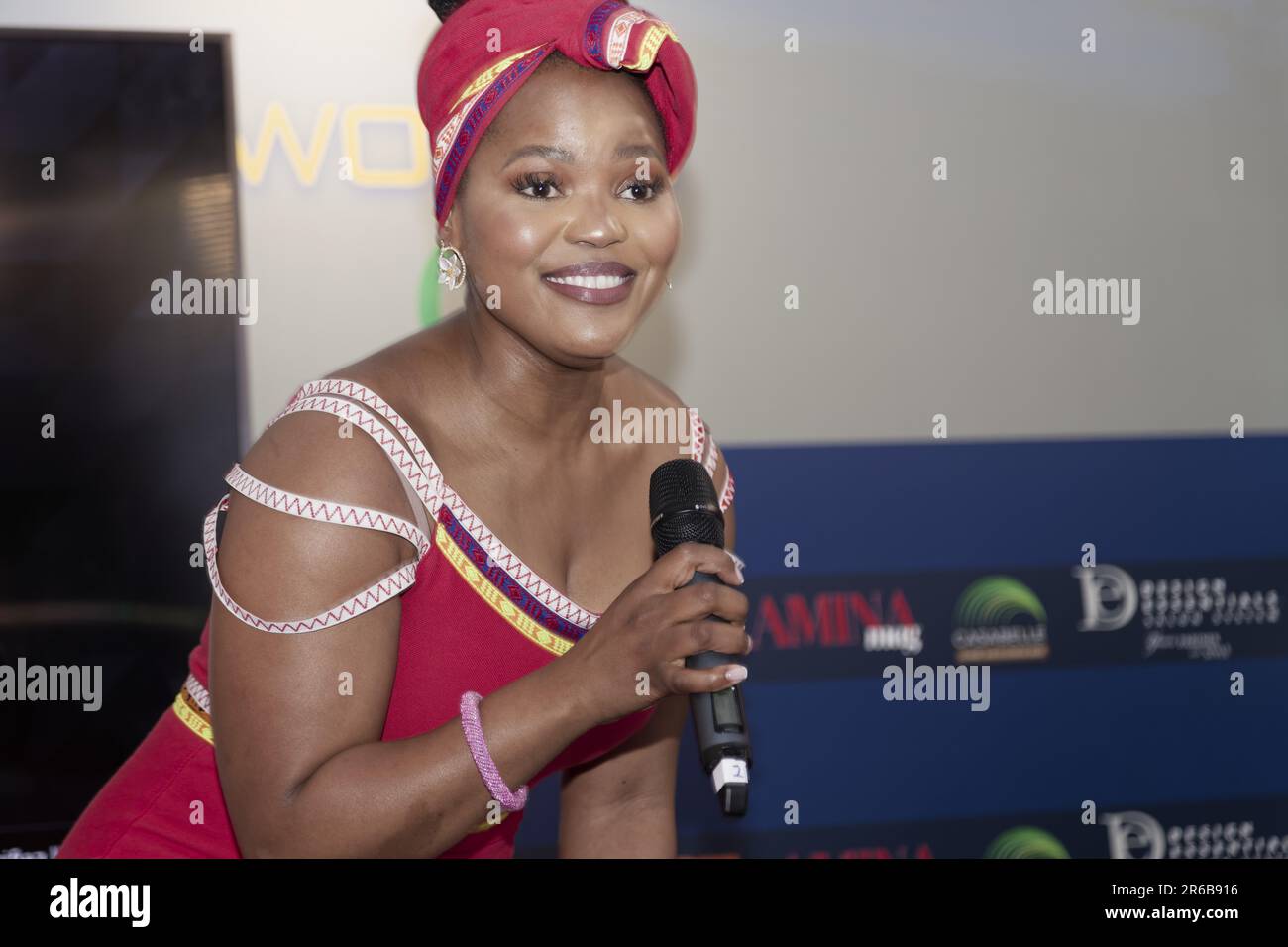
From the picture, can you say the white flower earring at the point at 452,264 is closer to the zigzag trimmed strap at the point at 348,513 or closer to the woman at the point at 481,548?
the woman at the point at 481,548

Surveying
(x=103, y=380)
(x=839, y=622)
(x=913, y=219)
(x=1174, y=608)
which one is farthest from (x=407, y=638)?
(x=1174, y=608)

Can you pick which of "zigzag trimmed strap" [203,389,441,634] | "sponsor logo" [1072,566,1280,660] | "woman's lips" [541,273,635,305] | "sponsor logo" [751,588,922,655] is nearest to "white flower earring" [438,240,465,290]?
"woman's lips" [541,273,635,305]

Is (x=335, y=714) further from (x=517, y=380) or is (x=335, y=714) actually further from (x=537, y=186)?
(x=537, y=186)

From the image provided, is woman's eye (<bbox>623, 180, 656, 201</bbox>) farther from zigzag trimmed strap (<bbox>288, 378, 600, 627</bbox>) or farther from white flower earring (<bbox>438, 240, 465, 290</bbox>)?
zigzag trimmed strap (<bbox>288, 378, 600, 627</bbox>)

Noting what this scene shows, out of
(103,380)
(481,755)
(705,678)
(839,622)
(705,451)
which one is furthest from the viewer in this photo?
(839,622)

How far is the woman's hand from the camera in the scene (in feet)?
3.50

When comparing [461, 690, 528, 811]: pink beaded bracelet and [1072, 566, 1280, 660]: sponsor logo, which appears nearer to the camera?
[461, 690, 528, 811]: pink beaded bracelet

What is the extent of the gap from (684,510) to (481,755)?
32 cm

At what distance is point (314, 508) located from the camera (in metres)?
1.18

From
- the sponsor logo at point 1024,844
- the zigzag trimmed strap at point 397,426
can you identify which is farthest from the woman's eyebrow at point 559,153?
the sponsor logo at point 1024,844

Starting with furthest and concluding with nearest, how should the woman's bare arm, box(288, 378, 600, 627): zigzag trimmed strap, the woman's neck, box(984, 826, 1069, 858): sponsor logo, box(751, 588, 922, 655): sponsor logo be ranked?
box(984, 826, 1069, 858): sponsor logo, box(751, 588, 922, 655): sponsor logo, the woman's neck, box(288, 378, 600, 627): zigzag trimmed strap, the woman's bare arm

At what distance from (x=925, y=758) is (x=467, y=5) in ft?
8.24
